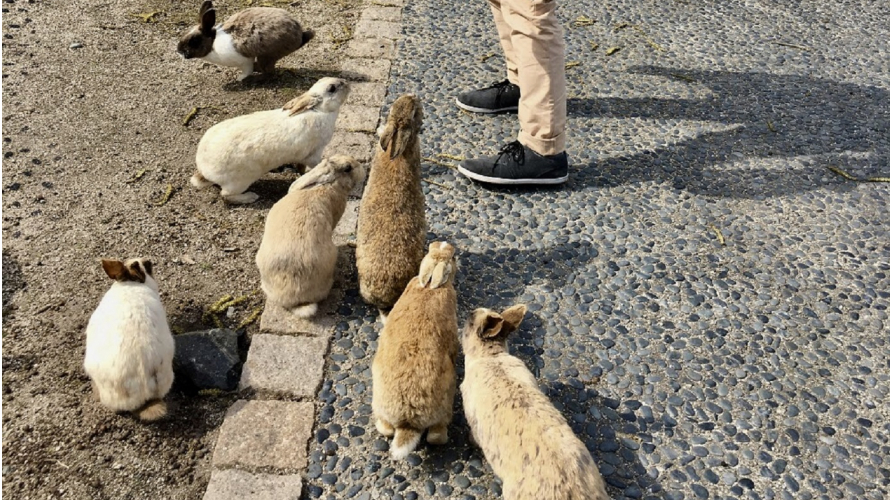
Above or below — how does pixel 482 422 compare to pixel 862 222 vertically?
above

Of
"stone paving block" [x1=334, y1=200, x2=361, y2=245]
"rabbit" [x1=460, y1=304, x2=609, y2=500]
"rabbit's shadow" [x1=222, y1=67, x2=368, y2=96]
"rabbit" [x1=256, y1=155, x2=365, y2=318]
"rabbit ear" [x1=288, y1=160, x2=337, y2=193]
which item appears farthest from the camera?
"rabbit's shadow" [x1=222, y1=67, x2=368, y2=96]

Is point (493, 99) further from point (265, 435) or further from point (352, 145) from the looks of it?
point (265, 435)

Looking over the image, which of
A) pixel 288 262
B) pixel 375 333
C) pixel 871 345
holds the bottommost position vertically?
pixel 871 345

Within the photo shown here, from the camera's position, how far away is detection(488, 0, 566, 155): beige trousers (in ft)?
14.3

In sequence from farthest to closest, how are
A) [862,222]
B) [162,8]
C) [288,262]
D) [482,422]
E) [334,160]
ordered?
[162,8], [862,222], [334,160], [288,262], [482,422]

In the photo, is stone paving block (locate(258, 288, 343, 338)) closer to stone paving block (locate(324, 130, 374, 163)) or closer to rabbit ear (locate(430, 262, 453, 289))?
rabbit ear (locate(430, 262, 453, 289))

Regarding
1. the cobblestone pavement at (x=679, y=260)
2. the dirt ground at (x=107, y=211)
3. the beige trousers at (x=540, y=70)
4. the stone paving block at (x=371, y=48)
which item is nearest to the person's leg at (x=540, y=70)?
the beige trousers at (x=540, y=70)

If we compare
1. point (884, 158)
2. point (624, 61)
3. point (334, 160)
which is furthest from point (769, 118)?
point (334, 160)

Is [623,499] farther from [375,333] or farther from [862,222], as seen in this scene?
[862,222]

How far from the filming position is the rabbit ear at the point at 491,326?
3.29 meters

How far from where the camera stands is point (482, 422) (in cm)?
299

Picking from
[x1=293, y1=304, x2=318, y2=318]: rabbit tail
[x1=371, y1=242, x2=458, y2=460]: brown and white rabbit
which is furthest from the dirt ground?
[x1=371, y1=242, x2=458, y2=460]: brown and white rabbit

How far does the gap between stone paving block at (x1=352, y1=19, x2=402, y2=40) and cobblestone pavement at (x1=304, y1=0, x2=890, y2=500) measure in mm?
180

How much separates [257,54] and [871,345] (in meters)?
4.53
